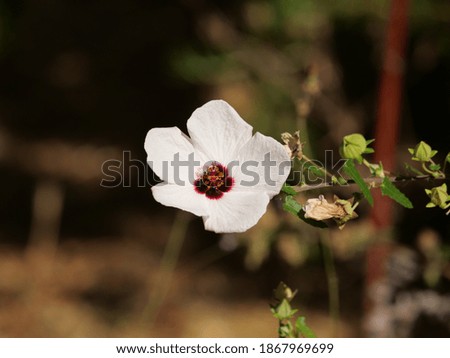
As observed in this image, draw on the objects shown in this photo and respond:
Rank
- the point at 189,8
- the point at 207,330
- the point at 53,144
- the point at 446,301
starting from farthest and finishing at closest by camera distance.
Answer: the point at 53,144 < the point at 189,8 < the point at 207,330 < the point at 446,301

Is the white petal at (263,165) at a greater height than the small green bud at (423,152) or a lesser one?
lesser

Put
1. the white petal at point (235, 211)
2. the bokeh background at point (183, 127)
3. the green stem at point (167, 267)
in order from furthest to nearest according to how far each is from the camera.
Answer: the green stem at point (167, 267) < the bokeh background at point (183, 127) < the white petal at point (235, 211)

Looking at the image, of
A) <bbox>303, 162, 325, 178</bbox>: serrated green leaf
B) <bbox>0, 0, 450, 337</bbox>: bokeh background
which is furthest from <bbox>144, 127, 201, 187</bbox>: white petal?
<bbox>0, 0, 450, 337</bbox>: bokeh background

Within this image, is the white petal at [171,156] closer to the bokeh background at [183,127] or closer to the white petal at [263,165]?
the white petal at [263,165]

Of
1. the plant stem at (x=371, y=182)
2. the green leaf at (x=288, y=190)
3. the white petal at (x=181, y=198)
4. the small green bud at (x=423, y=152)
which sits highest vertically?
the small green bud at (x=423, y=152)

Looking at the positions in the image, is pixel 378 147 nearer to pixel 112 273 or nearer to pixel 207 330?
pixel 207 330

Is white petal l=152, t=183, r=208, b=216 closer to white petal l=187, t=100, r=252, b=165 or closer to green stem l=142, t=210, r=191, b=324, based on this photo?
white petal l=187, t=100, r=252, b=165

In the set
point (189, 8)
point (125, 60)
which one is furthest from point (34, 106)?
point (189, 8)

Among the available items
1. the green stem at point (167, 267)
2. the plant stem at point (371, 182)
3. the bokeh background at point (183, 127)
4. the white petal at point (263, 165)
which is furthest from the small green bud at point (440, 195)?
the green stem at point (167, 267)

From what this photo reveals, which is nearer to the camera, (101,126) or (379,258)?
(379,258)
